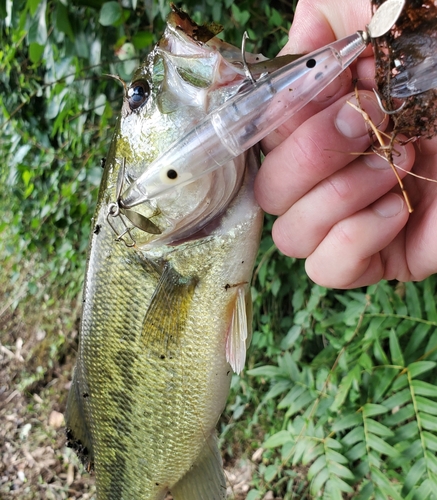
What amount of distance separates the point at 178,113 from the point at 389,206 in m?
0.43

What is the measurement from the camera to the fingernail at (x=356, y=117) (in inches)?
27.1

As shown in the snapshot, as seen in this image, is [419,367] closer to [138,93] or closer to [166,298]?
[166,298]

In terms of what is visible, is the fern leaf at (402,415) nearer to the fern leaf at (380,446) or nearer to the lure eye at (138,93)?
the fern leaf at (380,446)

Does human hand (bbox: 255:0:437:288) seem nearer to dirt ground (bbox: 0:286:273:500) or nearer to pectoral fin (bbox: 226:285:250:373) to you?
pectoral fin (bbox: 226:285:250:373)

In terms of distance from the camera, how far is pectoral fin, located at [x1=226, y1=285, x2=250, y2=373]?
3.22 ft

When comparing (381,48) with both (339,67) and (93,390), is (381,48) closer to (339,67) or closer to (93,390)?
(339,67)

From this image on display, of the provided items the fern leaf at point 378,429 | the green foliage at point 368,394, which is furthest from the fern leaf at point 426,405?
the fern leaf at point 378,429

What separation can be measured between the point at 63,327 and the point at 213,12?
3.16 meters

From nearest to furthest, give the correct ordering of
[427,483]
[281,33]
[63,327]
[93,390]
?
[93,390], [427,483], [281,33], [63,327]

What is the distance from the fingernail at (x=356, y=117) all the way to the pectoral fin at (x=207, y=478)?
94 cm

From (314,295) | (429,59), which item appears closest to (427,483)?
(314,295)

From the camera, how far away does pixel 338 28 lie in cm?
85

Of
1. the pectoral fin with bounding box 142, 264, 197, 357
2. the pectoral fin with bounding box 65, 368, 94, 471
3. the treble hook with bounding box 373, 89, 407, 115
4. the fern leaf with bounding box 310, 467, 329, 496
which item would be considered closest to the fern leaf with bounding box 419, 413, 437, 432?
the fern leaf with bounding box 310, 467, 329, 496

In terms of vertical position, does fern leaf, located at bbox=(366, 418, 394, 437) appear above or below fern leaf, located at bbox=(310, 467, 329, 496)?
above
